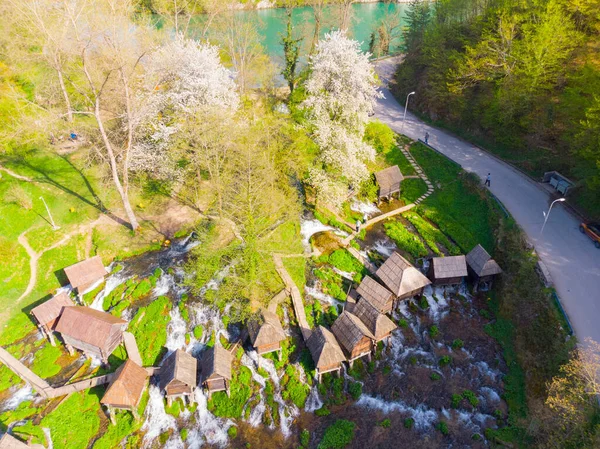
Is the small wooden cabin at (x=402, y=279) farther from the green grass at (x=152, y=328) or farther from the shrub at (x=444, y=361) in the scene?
the green grass at (x=152, y=328)

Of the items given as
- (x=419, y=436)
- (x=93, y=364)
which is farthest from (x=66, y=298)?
(x=419, y=436)

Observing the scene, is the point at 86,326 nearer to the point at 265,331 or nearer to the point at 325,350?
the point at 265,331

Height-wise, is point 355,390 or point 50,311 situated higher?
point 50,311

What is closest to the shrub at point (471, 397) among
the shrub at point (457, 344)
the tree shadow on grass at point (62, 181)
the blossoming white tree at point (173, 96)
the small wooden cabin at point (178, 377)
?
the shrub at point (457, 344)

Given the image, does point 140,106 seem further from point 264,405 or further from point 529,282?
point 529,282

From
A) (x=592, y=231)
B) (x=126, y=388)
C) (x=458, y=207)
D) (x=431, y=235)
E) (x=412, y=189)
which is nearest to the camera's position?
(x=126, y=388)

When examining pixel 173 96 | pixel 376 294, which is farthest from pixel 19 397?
pixel 173 96

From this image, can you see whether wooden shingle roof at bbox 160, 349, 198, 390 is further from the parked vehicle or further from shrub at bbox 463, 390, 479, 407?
the parked vehicle
